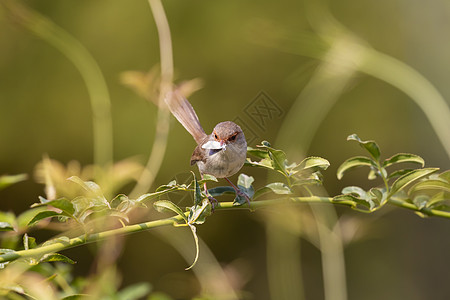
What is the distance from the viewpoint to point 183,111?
1893mm

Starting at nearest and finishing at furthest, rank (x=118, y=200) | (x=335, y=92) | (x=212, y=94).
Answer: (x=118, y=200) < (x=335, y=92) < (x=212, y=94)

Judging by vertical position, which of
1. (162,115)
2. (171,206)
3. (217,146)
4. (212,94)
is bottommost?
(171,206)

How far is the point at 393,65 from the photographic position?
1921 millimetres

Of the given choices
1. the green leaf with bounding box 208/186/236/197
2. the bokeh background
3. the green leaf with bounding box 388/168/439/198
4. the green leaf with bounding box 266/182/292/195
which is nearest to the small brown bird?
the green leaf with bounding box 208/186/236/197

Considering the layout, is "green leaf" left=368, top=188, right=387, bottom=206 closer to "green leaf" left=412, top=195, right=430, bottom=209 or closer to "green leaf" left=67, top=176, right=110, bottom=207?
"green leaf" left=412, top=195, right=430, bottom=209

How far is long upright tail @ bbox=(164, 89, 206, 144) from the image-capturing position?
1753 mm

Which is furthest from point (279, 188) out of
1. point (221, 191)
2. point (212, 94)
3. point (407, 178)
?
point (212, 94)

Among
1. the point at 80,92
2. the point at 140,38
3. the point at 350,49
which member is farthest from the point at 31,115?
the point at 350,49

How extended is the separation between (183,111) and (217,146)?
253mm

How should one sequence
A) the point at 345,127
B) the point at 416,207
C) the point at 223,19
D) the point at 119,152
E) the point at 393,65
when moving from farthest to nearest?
the point at 345,127 < the point at 223,19 < the point at 119,152 < the point at 393,65 < the point at 416,207

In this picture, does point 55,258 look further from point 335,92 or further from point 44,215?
point 335,92

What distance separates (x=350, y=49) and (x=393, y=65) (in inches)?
7.4

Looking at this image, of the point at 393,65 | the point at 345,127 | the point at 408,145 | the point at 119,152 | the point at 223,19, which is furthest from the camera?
the point at 408,145

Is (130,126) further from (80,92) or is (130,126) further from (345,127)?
(345,127)
